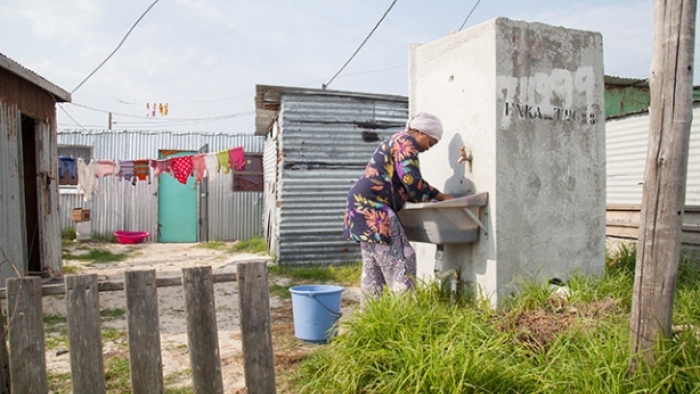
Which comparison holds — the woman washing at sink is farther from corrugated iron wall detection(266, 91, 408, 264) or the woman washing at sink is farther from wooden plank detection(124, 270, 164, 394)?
corrugated iron wall detection(266, 91, 408, 264)

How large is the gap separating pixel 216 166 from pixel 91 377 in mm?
10937

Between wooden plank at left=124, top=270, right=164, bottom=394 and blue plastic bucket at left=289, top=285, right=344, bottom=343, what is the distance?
73.2 inches

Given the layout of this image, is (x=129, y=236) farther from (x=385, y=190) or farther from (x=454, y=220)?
(x=454, y=220)

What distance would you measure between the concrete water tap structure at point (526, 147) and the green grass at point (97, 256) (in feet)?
29.8

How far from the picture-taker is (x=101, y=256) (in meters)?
11.8

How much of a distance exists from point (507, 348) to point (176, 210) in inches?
542

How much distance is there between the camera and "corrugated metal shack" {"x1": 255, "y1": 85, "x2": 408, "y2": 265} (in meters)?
9.36

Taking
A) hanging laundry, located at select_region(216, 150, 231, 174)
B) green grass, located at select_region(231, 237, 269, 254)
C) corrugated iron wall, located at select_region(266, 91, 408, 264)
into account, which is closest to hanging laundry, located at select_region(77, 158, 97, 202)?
hanging laundry, located at select_region(216, 150, 231, 174)

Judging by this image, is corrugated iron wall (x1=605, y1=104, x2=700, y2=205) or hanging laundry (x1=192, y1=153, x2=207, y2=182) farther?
hanging laundry (x1=192, y1=153, x2=207, y2=182)

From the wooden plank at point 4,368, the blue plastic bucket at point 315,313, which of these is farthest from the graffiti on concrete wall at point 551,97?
the wooden plank at point 4,368

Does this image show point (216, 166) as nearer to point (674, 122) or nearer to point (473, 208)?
point (473, 208)

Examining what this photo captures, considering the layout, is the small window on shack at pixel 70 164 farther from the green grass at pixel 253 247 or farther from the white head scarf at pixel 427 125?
the white head scarf at pixel 427 125

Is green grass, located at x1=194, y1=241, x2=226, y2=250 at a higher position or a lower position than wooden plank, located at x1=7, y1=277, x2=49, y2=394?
lower

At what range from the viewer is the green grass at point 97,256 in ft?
37.8
